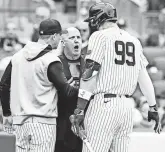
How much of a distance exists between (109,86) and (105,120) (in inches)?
10.7

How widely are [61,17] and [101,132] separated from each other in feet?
26.5

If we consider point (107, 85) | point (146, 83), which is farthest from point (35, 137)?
point (146, 83)

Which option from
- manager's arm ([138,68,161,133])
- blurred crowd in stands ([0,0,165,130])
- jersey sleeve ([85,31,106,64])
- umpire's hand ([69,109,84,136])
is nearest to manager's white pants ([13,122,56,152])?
umpire's hand ([69,109,84,136])

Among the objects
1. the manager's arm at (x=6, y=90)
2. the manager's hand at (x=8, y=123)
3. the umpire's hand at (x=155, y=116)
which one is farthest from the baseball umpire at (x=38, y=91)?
the umpire's hand at (x=155, y=116)

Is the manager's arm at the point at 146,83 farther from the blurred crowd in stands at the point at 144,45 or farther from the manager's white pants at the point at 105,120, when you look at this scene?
the blurred crowd in stands at the point at 144,45

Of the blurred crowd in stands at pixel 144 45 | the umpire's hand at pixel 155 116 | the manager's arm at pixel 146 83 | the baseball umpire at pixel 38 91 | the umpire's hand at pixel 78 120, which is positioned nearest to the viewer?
the umpire's hand at pixel 78 120

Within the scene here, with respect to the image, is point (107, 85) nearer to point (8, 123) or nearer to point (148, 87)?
point (148, 87)

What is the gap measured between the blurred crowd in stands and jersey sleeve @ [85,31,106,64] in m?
1.43

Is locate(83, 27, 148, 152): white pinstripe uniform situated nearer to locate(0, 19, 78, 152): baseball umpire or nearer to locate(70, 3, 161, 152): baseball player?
locate(70, 3, 161, 152): baseball player

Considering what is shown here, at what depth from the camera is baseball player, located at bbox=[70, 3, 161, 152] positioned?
5.10 meters

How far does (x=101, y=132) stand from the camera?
518cm

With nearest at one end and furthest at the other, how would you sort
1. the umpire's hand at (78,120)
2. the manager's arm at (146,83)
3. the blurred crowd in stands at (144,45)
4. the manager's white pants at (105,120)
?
the umpire's hand at (78,120) < the manager's white pants at (105,120) < the manager's arm at (146,83) < the blurred crowd in stands at (144,45)

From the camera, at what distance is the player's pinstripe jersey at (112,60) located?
16.9 ft

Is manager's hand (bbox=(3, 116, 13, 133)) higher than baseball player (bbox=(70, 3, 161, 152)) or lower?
lower
